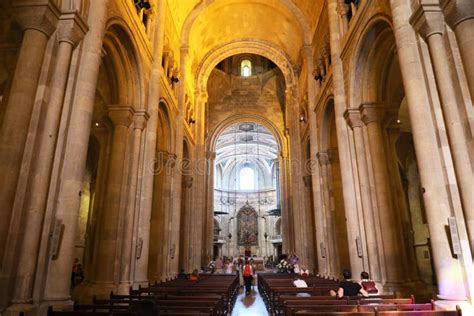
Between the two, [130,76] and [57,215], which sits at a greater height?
[130,76]

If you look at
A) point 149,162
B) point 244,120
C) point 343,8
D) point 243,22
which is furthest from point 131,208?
point 244,120

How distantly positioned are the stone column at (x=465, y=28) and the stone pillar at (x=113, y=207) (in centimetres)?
999

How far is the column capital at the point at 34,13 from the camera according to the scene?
23.9ft

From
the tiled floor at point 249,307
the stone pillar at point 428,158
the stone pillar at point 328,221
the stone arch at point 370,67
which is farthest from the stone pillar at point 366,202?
the stone pillar at point 328,221

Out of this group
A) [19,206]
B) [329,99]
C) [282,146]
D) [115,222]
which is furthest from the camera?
[282,146]

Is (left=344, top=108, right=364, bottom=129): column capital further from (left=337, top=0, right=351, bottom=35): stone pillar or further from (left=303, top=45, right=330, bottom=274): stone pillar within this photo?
(left=303, top=45, right=330, bottom=274): stone pillar

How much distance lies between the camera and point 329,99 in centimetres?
1544

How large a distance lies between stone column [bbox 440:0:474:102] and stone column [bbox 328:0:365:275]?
5.92 metres

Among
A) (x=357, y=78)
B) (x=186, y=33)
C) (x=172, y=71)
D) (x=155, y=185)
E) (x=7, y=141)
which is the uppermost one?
(x=186, y=33)

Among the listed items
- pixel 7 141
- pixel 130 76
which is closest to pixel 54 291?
pixel 7 141

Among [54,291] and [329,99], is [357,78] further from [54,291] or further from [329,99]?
[54,291]

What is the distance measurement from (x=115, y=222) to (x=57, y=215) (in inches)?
178

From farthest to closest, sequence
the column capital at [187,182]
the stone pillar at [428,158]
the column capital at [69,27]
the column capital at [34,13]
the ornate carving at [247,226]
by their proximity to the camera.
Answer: the ornate carving at [247,226], the column capital at [187,182], the column capital at [69,27], the column capital at [34,13], the stone pillar at [428,158]

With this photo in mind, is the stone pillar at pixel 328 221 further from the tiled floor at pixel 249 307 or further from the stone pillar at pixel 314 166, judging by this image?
the tiled floor at pixel 249 307
